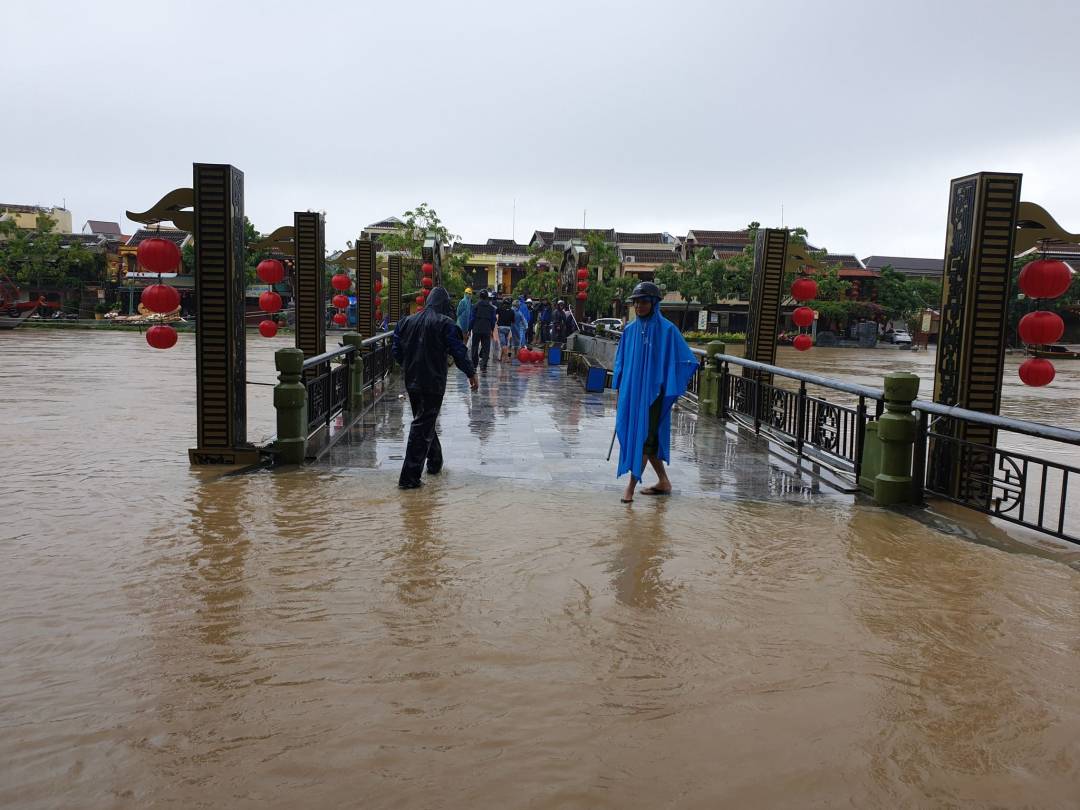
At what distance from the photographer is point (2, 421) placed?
1090 centimetres

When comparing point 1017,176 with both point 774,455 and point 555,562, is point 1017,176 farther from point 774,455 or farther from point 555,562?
point 555,562

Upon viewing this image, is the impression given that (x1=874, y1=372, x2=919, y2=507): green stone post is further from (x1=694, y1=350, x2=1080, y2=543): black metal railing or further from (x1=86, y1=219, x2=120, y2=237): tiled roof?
A: (x1=86, y1=219, x2=120, y2=237): tiled roof

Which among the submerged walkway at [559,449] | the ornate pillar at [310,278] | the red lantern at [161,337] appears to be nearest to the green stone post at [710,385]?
the submerged walkway at [559,449]

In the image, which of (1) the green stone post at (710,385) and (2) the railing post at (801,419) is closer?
(2) the railing post at (801,419)

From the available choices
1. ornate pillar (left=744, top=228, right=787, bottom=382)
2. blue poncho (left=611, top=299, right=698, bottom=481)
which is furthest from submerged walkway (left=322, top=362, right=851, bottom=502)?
ornate pillar (left=744, top=228, right=787, bottom=382)

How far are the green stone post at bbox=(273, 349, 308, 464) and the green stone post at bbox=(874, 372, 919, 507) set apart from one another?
492cm

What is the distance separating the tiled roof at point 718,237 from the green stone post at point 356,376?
154ft

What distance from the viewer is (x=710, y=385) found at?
11383 millimetres

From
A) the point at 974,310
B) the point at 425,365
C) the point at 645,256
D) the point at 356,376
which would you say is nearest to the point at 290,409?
the point at 425,365

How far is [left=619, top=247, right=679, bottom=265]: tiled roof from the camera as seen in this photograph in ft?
182

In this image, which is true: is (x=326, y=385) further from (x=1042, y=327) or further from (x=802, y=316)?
(x=1042, y=327)

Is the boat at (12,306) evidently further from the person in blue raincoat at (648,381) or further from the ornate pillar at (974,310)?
the ornate pillar at (974,310)

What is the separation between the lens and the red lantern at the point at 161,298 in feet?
23.2

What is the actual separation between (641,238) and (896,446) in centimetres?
5400
